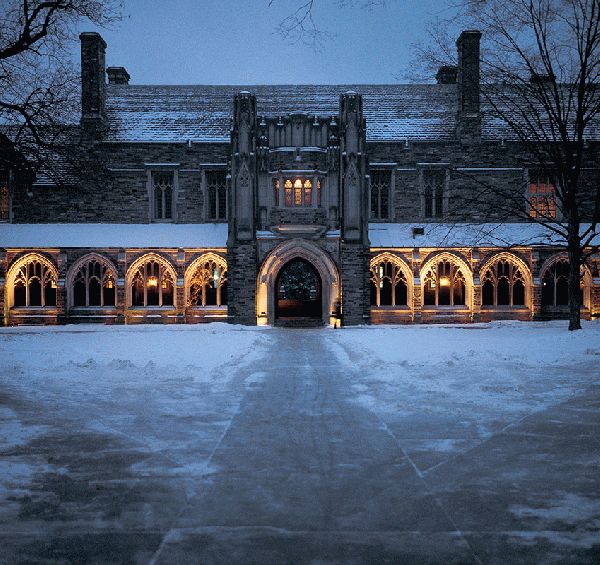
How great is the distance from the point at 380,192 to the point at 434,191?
2628 millimetres

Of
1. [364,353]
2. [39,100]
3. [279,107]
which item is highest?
[279,107]

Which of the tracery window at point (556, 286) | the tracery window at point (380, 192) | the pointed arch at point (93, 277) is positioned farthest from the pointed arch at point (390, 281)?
the pointed arch at point (93, 277)

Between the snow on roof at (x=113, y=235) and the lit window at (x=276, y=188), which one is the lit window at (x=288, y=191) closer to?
the lit window at (x=276, y=188)

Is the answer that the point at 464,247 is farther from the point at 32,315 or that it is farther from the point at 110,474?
the point at 110,474

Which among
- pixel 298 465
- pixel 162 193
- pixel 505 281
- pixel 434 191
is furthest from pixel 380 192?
pixel 298 465

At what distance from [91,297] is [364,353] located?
55.6ft

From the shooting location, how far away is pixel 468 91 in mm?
27797

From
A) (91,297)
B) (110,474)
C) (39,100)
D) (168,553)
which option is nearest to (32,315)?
(91,297)

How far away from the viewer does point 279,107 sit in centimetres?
3048

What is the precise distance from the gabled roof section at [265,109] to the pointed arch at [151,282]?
6.26 m

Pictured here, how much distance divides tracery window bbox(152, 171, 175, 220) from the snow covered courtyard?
1820 cm

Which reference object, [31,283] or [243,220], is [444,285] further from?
[31,283]

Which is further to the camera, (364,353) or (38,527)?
(364,353)

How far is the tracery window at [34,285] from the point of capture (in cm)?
2644
